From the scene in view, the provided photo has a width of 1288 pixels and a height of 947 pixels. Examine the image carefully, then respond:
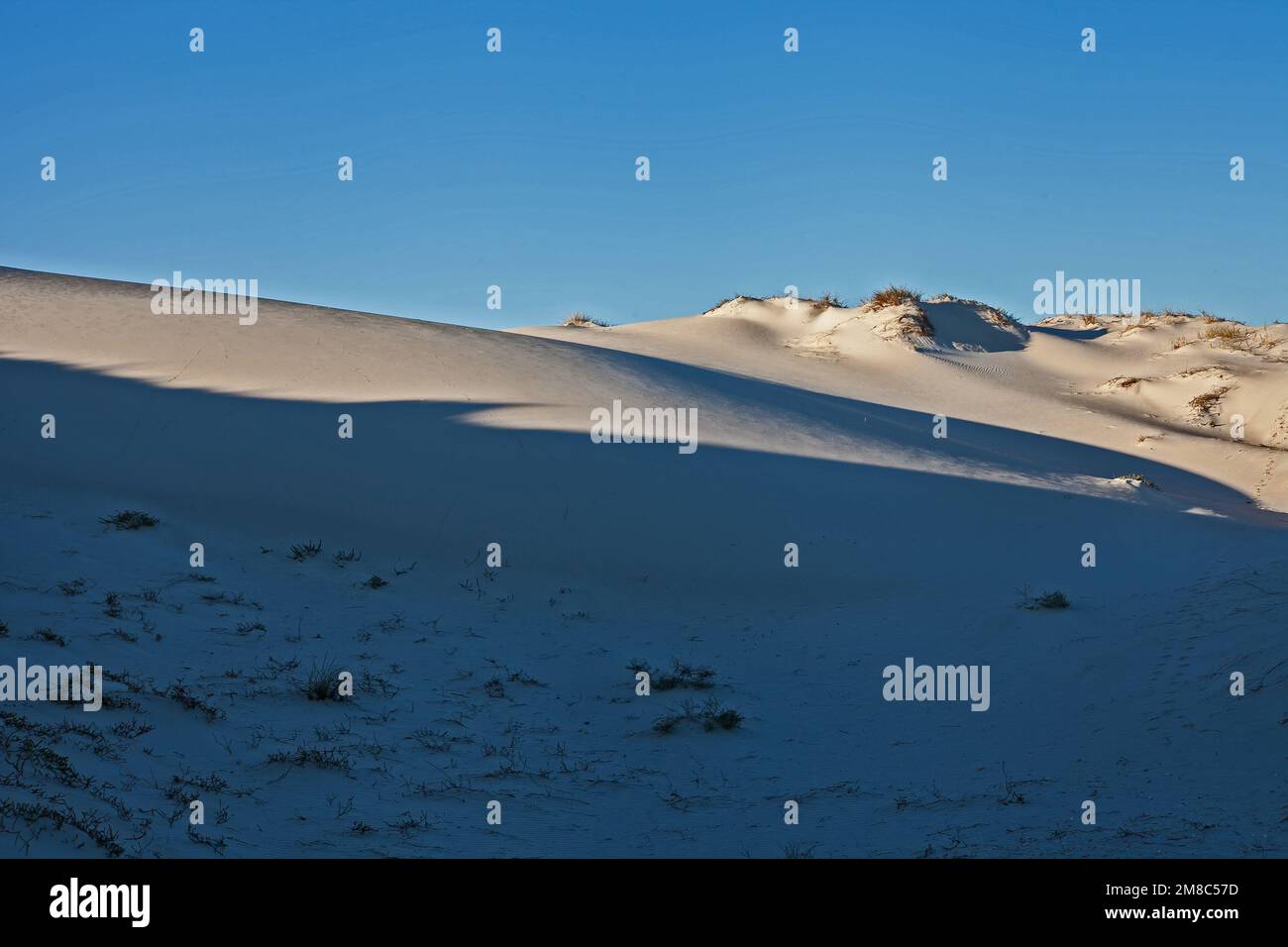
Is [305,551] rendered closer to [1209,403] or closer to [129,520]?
[129,520]

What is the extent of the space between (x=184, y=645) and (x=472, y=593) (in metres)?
2.11

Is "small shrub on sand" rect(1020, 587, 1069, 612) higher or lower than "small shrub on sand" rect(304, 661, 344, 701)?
higher

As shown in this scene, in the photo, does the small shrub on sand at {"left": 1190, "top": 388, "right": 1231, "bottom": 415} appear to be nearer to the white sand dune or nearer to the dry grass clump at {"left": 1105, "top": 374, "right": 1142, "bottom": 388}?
the dry grass clump at {"left": 1105, "top": 374, "right": 1142, "bottom": 388}

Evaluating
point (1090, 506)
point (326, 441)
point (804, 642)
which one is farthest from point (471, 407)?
point (1090, 506)

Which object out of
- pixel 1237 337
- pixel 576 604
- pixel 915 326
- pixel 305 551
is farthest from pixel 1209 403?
pixel 305 551

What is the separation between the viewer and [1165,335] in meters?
23.2

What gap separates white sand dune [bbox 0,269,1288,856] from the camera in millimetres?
5055

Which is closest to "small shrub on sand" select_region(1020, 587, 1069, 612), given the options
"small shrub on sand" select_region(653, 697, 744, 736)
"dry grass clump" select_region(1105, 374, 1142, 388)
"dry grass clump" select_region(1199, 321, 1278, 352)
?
"small shrub on sand" select_region(653, 697, 744, 736)

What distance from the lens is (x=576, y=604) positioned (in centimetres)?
818

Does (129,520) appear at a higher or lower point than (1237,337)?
lower

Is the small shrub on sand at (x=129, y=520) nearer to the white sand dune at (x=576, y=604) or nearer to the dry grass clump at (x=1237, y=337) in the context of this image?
the white sand dune at (x=576, y=604)

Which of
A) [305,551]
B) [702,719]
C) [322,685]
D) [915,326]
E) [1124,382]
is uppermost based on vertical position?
[915,326]

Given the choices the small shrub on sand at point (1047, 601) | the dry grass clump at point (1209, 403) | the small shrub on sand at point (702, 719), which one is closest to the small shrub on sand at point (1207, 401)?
the dry grass clump at point (1209, 403)
